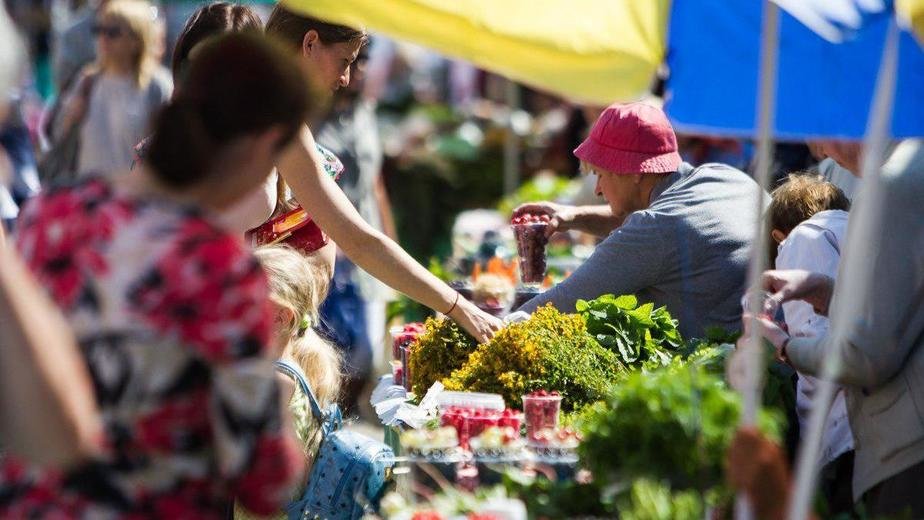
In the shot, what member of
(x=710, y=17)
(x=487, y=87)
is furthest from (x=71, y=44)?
(x=487, y=87)

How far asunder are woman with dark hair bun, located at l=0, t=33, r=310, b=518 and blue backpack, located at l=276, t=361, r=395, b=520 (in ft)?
5.35

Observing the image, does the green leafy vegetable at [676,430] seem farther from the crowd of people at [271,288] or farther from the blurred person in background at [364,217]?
the blurred person in background at [364,217]

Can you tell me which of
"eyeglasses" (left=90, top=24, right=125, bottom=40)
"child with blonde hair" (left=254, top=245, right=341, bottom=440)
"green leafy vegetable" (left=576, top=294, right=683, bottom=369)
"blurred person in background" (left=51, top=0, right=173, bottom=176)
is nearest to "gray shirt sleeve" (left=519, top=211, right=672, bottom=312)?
"green leafy vegetable" (left=576, top=294, right=683, bottom=369)

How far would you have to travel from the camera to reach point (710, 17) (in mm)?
2855

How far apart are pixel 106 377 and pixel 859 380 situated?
169cm

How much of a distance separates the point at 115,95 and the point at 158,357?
5.47 meters

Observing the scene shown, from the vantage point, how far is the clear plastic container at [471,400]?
3.40 m

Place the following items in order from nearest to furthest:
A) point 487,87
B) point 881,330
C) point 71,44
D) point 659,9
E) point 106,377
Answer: point 106,377, point 659,9, point 881,330, point 71,44, point 487,87

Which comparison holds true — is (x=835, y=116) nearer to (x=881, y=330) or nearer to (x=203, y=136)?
(x=881, y=330)

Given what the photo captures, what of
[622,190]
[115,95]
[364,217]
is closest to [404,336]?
[622,190]

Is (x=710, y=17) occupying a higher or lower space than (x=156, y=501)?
higher

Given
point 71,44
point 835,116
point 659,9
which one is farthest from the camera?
point 71,44

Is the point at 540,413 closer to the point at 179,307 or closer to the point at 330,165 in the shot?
the point at 330,165

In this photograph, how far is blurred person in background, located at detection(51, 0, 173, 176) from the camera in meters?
7.11
